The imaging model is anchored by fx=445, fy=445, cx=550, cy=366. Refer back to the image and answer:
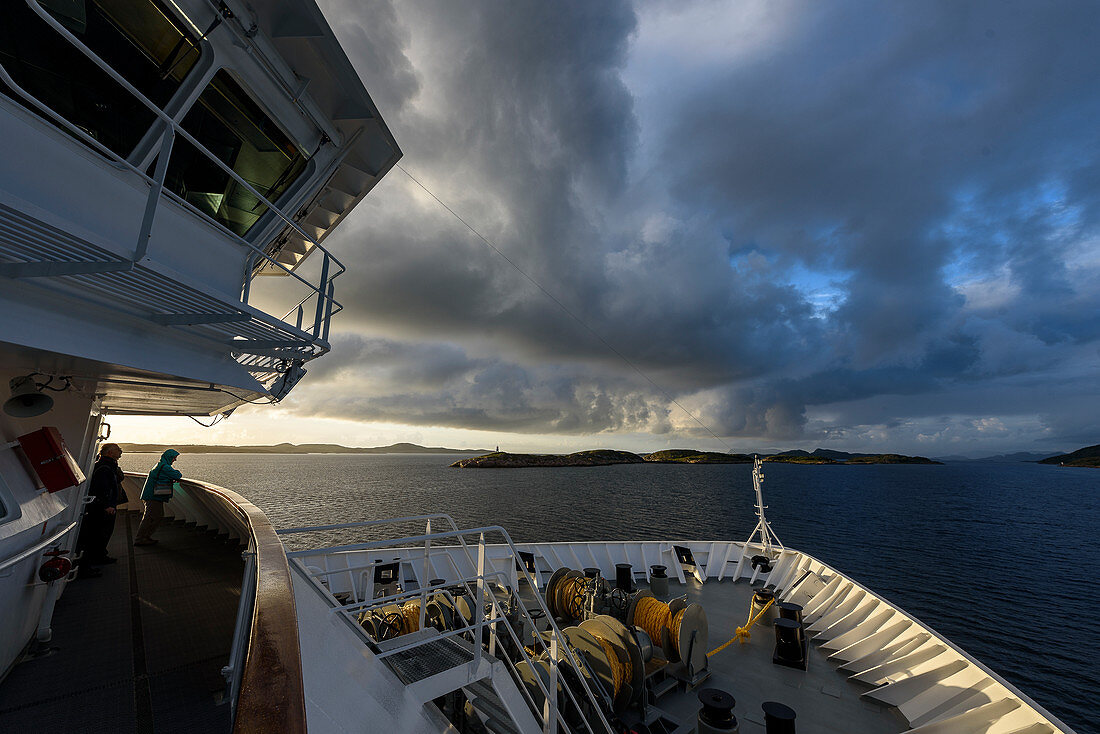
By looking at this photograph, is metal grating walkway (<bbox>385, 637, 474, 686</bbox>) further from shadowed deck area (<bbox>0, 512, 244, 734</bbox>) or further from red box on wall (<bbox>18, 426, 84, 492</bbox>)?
red box on wall (<bbox>18, 426, 84, 492</bbox>)

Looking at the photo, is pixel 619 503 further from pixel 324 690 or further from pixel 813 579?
pixel 324 690

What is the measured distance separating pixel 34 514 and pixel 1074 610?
36.3 meters

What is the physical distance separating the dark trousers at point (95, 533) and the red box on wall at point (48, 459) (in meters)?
3.42

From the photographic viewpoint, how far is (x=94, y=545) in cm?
664

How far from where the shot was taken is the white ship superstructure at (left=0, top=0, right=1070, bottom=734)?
3055 mm

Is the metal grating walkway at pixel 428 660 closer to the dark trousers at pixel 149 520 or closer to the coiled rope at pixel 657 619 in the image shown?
the coiled rope at pixel 657 619

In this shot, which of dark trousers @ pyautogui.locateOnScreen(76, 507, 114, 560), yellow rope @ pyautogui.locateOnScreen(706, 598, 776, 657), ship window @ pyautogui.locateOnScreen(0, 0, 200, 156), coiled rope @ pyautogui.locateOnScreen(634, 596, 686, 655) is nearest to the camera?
ship window @ pyautogui.locateOnScreen(0, 0, 200, 156)

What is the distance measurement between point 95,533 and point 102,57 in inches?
253

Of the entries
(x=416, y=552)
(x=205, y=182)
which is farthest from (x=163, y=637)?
(x=416, y=552)

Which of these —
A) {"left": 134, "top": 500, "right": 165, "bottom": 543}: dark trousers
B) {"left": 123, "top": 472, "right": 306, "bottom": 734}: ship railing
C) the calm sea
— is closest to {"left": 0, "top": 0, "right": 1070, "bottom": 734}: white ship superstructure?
{"left": 123, "top": 472, "right": 306, "bottom": 734}: ship railing

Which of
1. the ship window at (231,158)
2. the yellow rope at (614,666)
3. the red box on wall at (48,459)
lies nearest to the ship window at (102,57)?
the ship window at (231,158)

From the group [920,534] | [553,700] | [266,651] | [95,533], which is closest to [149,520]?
[95,533]

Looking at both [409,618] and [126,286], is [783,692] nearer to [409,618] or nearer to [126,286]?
[409,618]

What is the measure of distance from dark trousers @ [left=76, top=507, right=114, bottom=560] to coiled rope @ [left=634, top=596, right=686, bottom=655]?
8.75 metres
